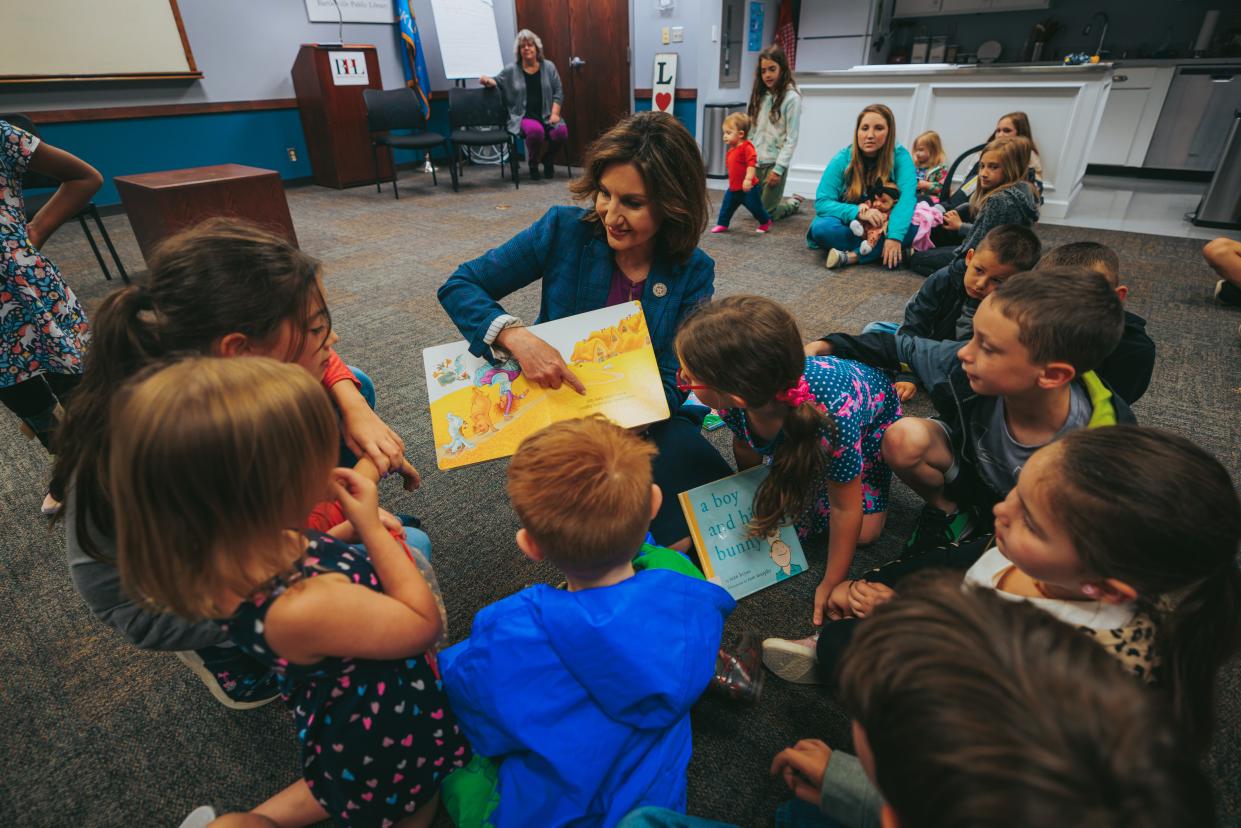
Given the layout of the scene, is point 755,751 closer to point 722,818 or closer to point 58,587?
point 722,818

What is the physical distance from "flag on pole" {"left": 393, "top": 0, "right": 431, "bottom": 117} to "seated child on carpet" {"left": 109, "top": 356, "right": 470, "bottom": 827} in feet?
21.1

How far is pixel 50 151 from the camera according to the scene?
166cm

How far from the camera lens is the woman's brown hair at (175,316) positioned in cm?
74

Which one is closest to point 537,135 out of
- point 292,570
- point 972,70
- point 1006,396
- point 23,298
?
point 972,70

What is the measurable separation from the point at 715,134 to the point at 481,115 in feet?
7.53

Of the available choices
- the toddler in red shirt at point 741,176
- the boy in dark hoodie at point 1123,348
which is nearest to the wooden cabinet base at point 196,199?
the toddler in red shirt at point 741,176

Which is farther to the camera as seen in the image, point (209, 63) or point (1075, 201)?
point (209, 63)

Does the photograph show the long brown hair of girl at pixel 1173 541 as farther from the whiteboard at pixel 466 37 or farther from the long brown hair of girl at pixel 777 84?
the whiteboard at pixel 466 37

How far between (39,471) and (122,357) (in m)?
1.60

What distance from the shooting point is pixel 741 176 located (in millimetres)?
4148

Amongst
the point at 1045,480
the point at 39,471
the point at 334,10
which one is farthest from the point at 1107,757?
the point at 334,10

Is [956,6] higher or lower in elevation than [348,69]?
higher

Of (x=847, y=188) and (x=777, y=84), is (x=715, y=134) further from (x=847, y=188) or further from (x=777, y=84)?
(x=847, y=188)

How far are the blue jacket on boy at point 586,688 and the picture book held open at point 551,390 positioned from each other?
50 cm
